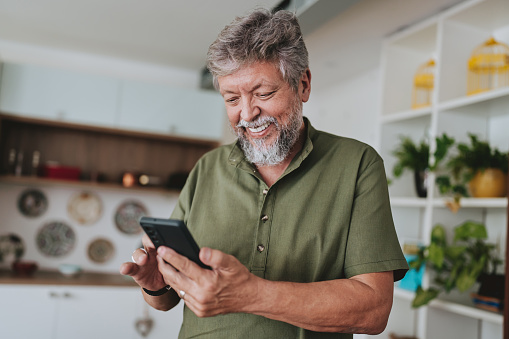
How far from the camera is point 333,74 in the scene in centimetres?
A: 434

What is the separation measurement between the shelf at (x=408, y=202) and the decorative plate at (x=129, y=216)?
243 centimetres

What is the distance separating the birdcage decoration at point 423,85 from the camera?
3236 millimetres

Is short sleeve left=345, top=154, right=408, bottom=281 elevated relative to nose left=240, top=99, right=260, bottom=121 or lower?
lower

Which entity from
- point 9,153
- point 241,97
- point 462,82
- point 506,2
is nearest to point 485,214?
point 462,82

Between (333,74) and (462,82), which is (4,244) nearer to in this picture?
(333,74)

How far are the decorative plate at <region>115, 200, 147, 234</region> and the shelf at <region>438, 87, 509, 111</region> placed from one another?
114 inches

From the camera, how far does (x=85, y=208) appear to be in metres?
4.50

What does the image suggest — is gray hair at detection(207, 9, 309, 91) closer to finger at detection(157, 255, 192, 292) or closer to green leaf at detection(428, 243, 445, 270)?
finger at detection(157, 255, 192, 292)

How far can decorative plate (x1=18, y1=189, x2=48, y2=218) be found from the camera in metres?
4.34

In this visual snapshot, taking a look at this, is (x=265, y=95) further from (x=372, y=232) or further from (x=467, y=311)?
(x=467, y=311)

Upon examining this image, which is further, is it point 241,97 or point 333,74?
point 333,74

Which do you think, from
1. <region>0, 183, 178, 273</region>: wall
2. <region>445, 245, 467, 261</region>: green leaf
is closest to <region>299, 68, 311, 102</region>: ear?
<region>445, 245, 467, 261</region>: green leaf

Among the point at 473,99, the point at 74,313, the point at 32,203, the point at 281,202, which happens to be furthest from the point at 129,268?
the point at 32,203

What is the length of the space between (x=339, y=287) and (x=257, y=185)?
0.40m
